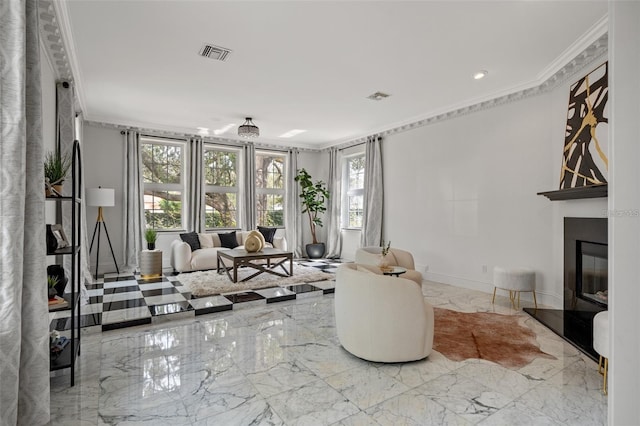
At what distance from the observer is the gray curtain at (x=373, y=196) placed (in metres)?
7.05

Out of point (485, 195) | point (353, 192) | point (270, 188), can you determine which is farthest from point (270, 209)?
point (485, 195)

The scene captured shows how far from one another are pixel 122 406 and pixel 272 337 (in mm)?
1400

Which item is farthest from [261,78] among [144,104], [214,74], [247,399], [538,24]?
[247,399]

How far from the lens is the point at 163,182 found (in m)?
7.15

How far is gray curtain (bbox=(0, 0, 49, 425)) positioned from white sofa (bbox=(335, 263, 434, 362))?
199 centimetres

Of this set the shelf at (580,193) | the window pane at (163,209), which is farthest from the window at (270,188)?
the shelf at (580,193)

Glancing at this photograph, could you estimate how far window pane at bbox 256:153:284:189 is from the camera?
27.5ft

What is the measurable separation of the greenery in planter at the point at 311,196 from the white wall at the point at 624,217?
7348 mm

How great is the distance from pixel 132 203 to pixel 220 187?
1.85 m

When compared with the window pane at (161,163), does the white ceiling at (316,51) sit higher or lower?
higher

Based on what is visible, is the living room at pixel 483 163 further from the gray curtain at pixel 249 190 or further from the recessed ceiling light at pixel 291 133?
the gray curtain at pixel 249 190

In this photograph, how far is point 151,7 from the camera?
2.91 metres

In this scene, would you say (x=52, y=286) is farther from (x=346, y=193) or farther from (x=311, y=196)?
(x=346, y=193)

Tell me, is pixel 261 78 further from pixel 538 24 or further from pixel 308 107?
pixel 538 24
